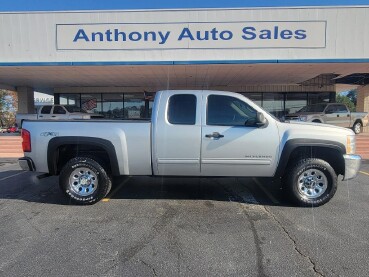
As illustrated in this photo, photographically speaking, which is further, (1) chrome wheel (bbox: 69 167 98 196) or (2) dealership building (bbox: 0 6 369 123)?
(2) dealership building (bbox: 0 6 369 123)

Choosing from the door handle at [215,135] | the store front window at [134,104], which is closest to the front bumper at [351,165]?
the door handle at [215,135]

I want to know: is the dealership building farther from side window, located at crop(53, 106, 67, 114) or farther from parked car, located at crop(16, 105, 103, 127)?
side window, located at crop(53, 106, 67, 114)

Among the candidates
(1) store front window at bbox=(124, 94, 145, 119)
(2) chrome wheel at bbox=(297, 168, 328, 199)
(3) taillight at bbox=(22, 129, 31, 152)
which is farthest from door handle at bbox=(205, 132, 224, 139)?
(1) store front window at bbox=(124, 94, 145, 119)

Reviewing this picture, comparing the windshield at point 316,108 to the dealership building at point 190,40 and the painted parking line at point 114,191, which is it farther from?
the painted parking line at point 114,191

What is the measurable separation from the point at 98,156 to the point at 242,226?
110 inches

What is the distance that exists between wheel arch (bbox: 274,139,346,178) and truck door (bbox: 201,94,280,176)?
0.14 meters

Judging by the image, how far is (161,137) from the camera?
5180 mm

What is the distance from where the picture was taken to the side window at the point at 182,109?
5250mm

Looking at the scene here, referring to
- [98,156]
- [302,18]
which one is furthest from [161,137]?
[302,18]

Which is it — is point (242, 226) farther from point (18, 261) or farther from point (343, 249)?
point (18, 261)

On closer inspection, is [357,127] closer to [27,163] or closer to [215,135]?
[215,135]

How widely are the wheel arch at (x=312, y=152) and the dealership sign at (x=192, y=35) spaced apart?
30.2 feet

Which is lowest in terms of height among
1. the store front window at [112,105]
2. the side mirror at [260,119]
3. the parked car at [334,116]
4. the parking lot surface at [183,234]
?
the parking lot surface at [183,234]

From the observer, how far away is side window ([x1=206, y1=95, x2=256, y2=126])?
5.23m
